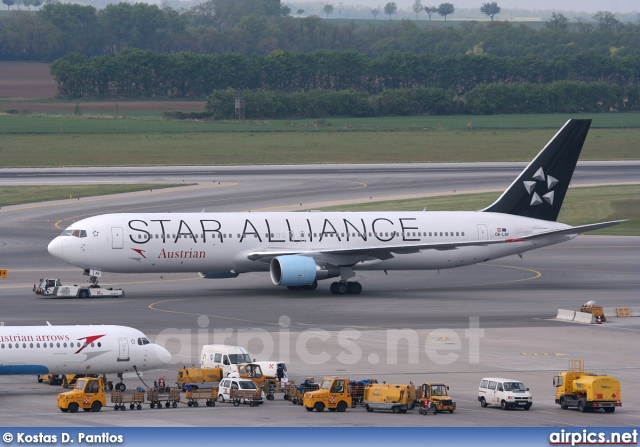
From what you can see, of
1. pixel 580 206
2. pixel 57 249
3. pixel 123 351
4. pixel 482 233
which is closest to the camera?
pixel 123 351

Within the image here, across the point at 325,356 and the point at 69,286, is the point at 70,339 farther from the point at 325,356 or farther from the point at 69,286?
the point at 69,286

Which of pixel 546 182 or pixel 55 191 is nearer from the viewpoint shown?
pixel 546 182

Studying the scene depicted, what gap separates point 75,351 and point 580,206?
7697 cm

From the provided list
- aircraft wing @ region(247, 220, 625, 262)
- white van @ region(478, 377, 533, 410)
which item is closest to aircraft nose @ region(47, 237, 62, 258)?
aircraft wing @ region(247, 220, 625, 262)

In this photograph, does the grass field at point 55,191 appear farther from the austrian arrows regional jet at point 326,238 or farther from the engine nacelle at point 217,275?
the austrian arrows regional jet at point 326,238

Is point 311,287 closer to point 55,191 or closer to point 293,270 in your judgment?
point 293,270

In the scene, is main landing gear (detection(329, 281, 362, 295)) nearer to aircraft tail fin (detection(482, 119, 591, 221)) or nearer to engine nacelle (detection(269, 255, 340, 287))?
engine nacelle (detection(269, 255, 340, 287))

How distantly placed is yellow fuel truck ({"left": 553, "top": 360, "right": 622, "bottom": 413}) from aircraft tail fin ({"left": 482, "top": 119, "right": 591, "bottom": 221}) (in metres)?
36.5

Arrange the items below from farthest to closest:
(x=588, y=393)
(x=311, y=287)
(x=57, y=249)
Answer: (x=311, y=287)
(x=57, y=249)
(x=588, y=393)

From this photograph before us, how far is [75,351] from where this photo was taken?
45344 millimetres

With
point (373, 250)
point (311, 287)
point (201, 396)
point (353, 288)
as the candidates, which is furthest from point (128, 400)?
point (311, 287)

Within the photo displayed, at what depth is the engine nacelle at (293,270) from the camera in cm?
6894

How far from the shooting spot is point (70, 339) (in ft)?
149

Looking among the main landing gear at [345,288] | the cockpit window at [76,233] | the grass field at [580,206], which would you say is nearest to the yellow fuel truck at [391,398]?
the main landing gear at [345,288]
